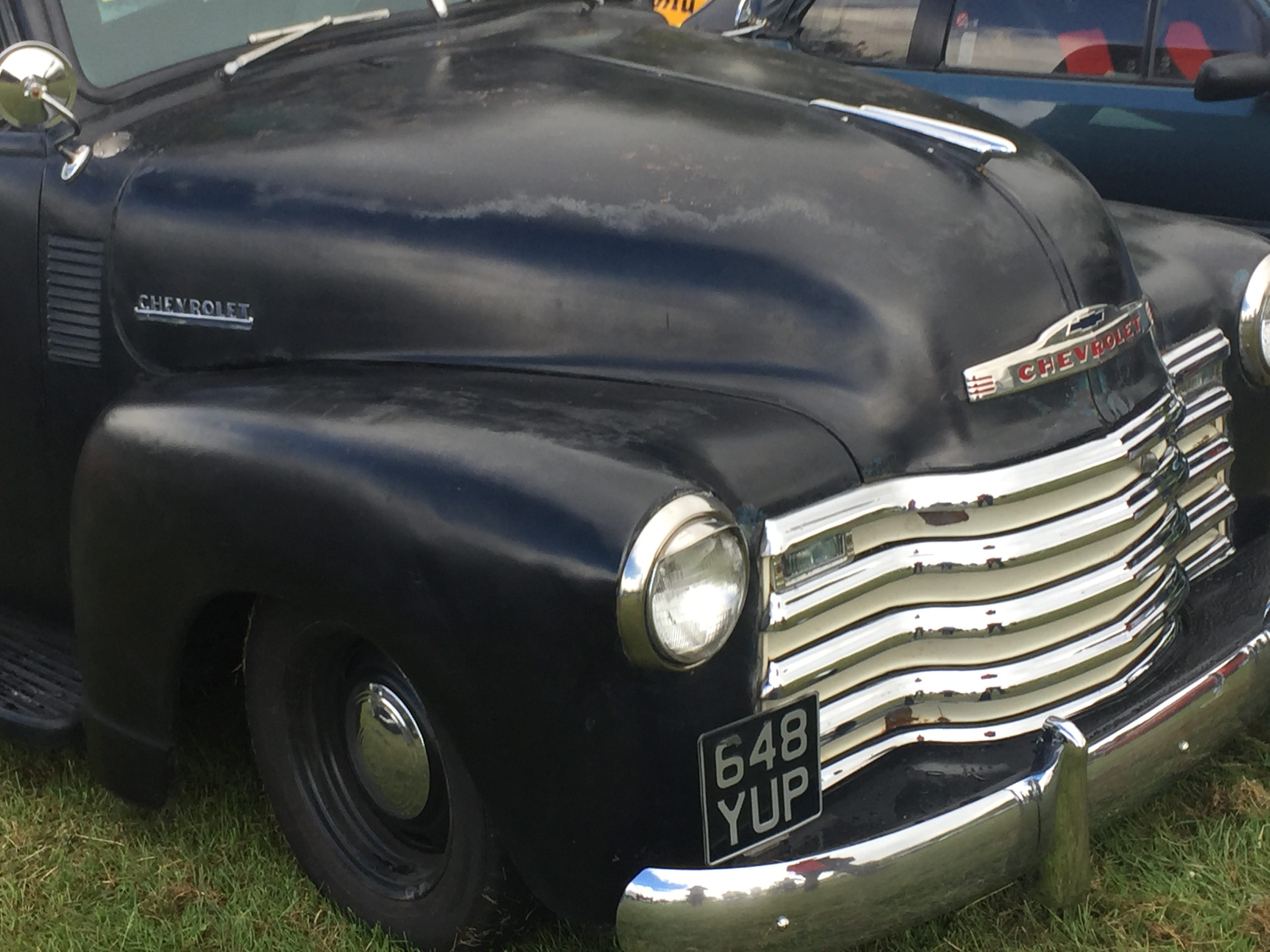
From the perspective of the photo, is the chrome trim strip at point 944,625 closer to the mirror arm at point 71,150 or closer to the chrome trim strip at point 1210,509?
the chrome trim strip at point 1210,509

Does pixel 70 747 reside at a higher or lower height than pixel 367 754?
lower

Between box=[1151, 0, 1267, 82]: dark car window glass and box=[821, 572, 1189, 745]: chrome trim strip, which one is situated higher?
box=[1151, 0, 1267, 82]: dark car window glass

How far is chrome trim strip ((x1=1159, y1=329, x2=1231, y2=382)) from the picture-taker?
2.83 metres

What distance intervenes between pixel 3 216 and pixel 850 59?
3.53 meters

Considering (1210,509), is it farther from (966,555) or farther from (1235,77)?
(1235,77)

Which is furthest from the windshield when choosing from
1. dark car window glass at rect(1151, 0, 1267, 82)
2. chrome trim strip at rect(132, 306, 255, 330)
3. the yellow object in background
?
the yellow object in background

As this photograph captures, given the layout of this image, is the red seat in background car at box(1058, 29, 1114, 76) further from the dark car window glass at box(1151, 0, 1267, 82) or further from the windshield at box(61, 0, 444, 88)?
the windshield at box(61, 0, 444, 88)

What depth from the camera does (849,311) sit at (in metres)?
2.38

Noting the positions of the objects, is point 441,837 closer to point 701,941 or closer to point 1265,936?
point 701,941

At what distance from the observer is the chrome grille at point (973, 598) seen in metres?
2.17

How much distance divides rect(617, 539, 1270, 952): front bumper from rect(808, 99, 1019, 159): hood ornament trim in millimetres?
975

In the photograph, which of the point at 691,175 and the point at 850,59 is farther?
the point at 850,59

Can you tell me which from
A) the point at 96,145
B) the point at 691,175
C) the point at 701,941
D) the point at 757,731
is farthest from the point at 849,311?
the point at 96,145

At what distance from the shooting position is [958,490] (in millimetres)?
2270
